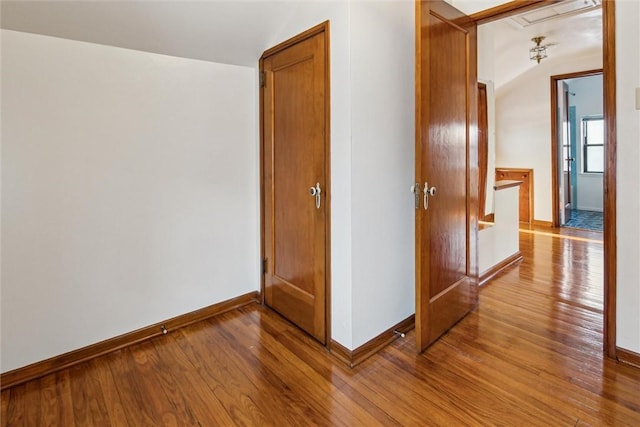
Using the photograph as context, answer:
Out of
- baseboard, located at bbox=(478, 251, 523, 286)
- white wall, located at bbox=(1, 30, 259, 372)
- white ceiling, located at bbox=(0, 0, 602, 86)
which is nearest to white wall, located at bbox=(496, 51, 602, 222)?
baseboard, located at bbox=(478, 251, 523, 286)

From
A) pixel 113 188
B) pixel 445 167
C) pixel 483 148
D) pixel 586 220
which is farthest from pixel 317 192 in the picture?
pixel 586 220

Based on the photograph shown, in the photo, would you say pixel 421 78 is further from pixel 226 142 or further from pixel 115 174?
pixel 115 174

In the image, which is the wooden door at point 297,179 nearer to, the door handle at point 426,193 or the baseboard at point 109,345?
the baseboard at point 109,345

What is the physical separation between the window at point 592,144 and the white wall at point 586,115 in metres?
0.06

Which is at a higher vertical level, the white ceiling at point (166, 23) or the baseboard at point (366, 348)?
the white ceiling at point (166, 23)

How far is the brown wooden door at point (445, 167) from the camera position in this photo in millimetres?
2012

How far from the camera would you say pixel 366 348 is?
2.12 m

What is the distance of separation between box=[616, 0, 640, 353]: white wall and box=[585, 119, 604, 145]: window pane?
234 inches

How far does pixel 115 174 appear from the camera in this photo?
85.3 inches

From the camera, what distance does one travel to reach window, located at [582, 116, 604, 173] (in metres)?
6.69

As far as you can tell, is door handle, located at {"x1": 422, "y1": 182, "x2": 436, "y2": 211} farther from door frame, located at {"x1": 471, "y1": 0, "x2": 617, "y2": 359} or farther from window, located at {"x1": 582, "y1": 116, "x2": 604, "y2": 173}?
window, located at {"x1": 582, "y1": 116, "x2": 604, "y2": 173}

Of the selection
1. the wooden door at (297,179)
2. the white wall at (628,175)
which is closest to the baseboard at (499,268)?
the white wall at (628,175)

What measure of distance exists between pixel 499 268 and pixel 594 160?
4902mm

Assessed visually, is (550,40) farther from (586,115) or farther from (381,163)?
(381,163)
